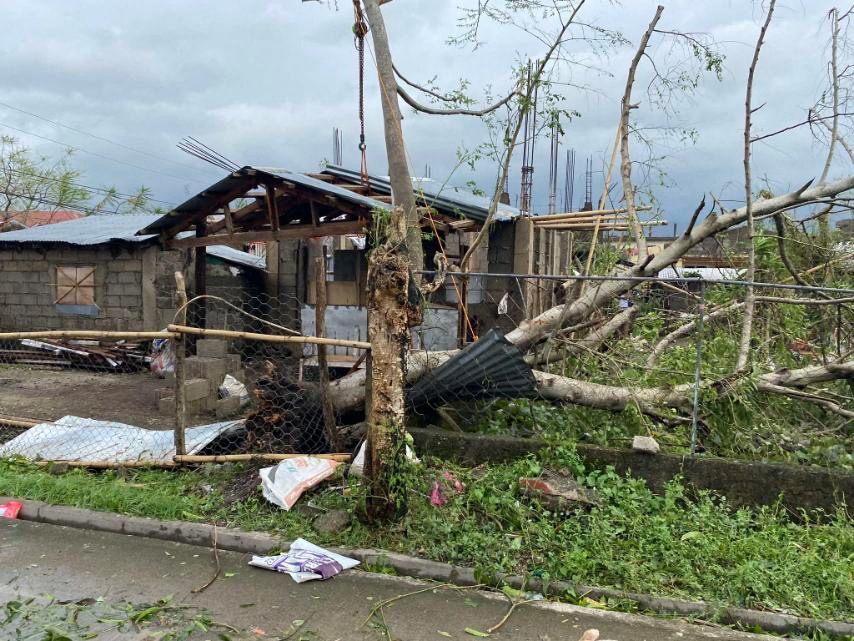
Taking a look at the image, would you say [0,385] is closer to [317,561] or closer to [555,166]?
[317,561]

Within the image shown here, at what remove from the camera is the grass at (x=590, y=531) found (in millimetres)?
3494

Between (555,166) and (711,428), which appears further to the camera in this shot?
(555,166)

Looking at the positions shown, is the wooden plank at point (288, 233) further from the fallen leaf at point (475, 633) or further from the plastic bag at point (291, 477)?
the fallen leaf at point (475, 633)

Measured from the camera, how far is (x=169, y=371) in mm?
9414

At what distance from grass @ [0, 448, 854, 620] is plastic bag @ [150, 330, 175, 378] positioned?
477cm

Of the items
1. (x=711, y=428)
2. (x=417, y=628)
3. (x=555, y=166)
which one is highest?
(x=555, y=166)

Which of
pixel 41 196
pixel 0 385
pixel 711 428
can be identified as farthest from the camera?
pixel 41 196

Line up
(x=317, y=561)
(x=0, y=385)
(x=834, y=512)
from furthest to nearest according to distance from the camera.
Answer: (x=0, y=385), (x=834, y=512), (x=317, y=561)

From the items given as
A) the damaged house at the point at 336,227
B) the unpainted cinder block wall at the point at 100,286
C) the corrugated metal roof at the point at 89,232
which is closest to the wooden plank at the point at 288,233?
the damaged house at the point at 336,227

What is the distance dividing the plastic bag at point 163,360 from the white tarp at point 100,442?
3.79 metres

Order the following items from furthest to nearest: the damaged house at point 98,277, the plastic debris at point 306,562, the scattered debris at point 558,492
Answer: the damaged house at point 98,277 < the scattered debris at point 558,492 < the plastic debris at point 306,562

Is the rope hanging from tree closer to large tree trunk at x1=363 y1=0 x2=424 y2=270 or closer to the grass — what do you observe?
large tree trunk at x1=363 y1=0 x2=424 y2=270

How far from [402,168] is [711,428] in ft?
13.2

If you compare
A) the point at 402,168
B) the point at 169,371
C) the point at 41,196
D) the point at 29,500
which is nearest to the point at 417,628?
the point at 29,500
